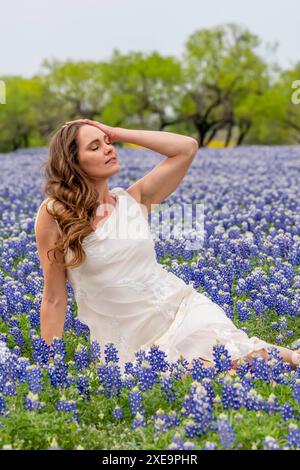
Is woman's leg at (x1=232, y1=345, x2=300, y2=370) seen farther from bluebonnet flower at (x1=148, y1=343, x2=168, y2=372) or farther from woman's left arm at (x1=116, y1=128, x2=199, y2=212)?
woman's left arm at (x1=116, y1=128, x2=199, y2=212)

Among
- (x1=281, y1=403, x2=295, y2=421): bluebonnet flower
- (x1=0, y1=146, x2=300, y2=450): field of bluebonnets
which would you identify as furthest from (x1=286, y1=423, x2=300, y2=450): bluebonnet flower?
(x1=281, y1=403, x2=295, y2=421): bluebonnet flower

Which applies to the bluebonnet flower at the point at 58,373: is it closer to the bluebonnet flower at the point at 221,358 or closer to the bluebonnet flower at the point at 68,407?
the bluebonnet flower at the point at 68,407

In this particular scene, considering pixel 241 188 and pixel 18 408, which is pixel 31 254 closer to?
pixel 18 408

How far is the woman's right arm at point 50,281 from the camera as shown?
536 cm

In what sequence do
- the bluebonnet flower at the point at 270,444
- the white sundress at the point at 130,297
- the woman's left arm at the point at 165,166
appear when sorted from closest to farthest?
the bluebonnet flower at the point at 270,444 → the white sundress at the point at 130,297 → the woman's left arm at the point at 165,166

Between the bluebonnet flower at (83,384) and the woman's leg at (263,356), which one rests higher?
the woman's leg at (263,356)

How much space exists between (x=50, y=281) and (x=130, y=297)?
617 mm

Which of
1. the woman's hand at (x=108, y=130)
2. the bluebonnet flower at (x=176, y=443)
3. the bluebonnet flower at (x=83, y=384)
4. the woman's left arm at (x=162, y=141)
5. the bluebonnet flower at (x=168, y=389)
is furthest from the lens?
the woman's left arm at (x=162, y=141)

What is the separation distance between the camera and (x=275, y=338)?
21.0ft

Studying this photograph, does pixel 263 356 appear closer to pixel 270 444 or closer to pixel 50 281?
pixel 270 444

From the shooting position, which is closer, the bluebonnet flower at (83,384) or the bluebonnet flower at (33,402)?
the bluebonnet flower at (33,402)

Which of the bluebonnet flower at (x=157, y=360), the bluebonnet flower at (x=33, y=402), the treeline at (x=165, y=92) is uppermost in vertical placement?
the treeline at (x=165, y=92)

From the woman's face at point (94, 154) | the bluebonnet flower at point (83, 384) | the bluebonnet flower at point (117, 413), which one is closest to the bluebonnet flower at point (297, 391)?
the bluebonnet flower at point (117, 413)

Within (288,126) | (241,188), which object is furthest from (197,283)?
(288,126)
